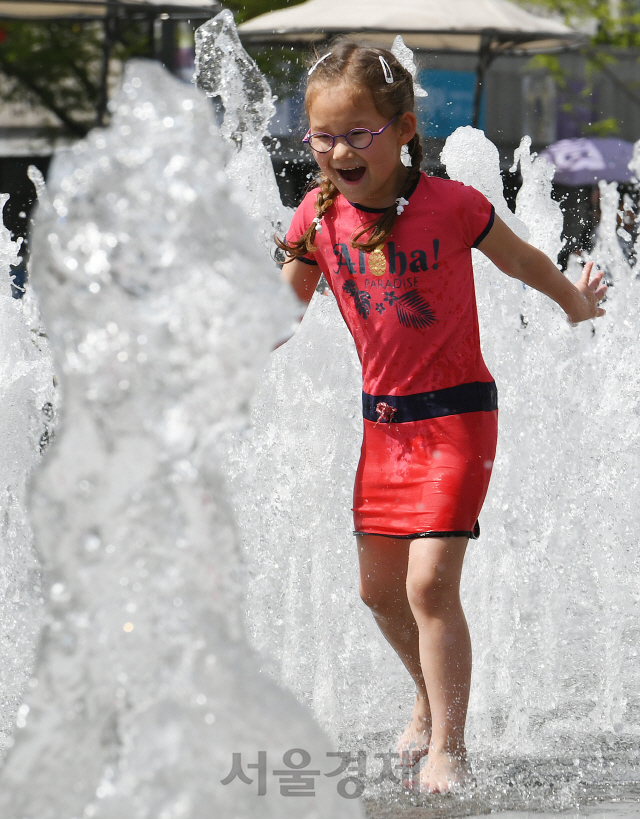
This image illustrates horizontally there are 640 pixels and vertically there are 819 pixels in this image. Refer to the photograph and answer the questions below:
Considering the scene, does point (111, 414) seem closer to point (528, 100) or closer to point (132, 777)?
point (132, 777)

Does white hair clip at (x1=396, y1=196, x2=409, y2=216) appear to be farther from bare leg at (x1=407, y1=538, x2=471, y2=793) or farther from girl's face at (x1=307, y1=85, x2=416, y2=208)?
bare leg at (x1=407, y1=538, x2=471, y2=793)

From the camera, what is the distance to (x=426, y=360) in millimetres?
2316

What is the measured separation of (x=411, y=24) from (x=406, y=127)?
6957mm

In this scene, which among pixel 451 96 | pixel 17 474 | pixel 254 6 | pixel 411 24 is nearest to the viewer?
pixel 17 474

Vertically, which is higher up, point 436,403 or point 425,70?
point 425,70

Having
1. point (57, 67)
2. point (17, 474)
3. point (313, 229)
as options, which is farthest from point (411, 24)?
point (313, 229)

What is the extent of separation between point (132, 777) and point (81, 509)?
309mm

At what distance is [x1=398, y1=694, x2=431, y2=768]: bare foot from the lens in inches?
92.4

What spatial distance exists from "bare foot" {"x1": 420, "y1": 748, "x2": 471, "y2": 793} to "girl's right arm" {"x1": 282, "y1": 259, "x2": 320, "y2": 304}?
0.98 m

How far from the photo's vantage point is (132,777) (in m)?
1.27

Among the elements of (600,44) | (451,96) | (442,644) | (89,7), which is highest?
(600,44)

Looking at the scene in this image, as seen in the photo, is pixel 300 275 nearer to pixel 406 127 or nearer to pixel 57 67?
pixel 406 127

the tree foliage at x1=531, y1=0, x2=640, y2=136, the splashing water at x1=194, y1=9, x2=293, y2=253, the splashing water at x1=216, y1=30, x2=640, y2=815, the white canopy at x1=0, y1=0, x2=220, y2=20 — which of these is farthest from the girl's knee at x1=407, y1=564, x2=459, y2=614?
the tree foliage at x1=531, y1=0, x2=640, y2=136

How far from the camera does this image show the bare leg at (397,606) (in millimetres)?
2367
